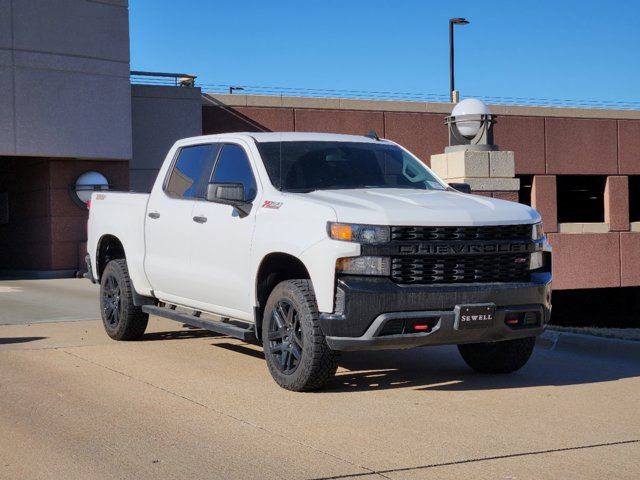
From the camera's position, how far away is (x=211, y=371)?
28.0ft

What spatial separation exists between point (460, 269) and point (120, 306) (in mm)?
4285

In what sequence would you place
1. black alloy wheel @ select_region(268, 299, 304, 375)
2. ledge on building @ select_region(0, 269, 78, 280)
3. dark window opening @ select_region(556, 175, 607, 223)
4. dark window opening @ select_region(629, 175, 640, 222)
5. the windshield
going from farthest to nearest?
dark window opening @ select_region(629, 175, 640, 222) → dark window opening @ select_region(556, 175, 607, 223) → ledge on building @ select_region(0, 269, 78, 280) → the windshield → black alloy wheel @ select_region(268, 299, 304, 375)

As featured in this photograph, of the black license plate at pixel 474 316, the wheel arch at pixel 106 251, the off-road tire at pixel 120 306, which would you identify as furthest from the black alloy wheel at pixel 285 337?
the wheel arch at pixel 106 251

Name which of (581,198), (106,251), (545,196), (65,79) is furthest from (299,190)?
(581,198)

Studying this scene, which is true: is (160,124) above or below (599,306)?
above

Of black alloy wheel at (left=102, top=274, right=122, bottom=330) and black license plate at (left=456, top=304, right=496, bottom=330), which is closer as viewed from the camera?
black license plate at (left=456, top=304, right=496, bottom=330)

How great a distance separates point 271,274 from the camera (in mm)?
7852

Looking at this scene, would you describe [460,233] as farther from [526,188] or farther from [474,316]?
[526,188]

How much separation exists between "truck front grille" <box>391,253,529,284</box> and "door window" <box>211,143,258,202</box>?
1665 mm

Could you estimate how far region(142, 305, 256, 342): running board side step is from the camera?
8.06 m

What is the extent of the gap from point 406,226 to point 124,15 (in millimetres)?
20383

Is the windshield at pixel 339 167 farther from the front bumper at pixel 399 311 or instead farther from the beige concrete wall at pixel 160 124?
the beige concrete wall at pixel 160 124

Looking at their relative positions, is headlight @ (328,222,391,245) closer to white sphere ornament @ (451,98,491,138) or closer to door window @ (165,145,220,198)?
door window @ (165,145,220,198)

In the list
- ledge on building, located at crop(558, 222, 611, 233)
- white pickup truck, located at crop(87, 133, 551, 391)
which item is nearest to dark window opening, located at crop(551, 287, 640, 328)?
ledge on building, located at crop(558, 222, 611, 233)
